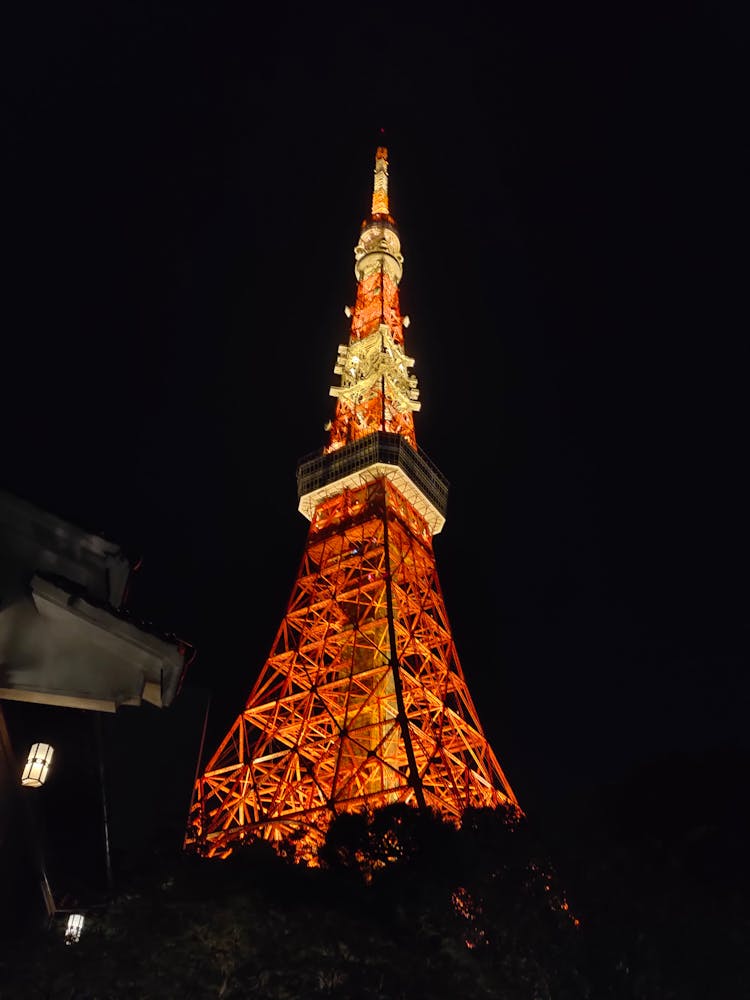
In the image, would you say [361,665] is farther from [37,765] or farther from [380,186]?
[380,186]

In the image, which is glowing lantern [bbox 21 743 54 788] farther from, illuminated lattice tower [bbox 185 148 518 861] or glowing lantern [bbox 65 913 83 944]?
illuminated lattice tower [bbox 185 148 518 861]

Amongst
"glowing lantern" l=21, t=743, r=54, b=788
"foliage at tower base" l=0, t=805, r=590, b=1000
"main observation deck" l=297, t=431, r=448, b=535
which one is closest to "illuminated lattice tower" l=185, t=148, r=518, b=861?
"main observation deck" l=297, t=431, r=448, b=535

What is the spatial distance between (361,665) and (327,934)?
15.2 metres

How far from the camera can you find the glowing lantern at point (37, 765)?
7020 mm

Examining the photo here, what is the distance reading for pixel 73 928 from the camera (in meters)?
9.00

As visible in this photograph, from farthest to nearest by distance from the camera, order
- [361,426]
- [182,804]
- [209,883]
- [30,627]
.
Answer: [361,426], [182,804], [209,883], [30,627]

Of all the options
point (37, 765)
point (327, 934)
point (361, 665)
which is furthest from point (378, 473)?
point (37, 765)

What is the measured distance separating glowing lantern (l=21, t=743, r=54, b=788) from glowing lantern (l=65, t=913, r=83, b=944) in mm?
2858

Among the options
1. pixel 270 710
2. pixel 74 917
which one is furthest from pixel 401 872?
pixel 270 710

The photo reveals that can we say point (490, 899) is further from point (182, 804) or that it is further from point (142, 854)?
point (182, 804)

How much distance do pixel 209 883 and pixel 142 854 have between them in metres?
0.92

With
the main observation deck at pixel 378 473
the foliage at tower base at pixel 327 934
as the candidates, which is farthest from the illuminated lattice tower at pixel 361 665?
the foliage at tower base at pixel 327 934

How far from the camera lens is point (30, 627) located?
18.3ft

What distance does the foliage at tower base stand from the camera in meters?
8.88
